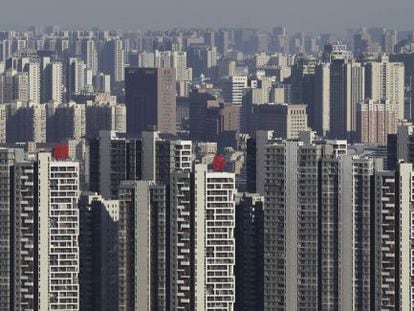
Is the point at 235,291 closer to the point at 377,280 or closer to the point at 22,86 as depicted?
the point at 377,280

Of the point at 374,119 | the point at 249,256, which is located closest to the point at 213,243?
the point at 249,256

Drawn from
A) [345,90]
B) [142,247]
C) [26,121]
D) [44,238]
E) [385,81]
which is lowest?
[142,247]

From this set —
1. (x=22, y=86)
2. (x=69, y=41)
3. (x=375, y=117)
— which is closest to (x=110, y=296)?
(x=375, y=117)

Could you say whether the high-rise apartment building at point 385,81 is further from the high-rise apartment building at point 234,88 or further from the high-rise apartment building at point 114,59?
the high-rise apartment building at point 114,59

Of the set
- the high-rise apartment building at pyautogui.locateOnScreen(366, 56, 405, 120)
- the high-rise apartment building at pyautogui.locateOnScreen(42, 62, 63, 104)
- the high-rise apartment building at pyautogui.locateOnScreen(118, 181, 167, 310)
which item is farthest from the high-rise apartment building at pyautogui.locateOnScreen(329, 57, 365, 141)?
the high-rise apartment building at pyautogui.locateOnScreen(118, 181, 167, 310)

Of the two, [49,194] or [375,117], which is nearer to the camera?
[49,194]

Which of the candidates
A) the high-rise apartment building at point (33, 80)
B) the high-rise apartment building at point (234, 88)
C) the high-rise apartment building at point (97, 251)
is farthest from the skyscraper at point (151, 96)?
the high-rise apartment building at point (97, 251)

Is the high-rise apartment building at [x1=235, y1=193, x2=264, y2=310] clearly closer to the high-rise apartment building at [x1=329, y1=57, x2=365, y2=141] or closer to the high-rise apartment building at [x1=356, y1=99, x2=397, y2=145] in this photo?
the high-rise apartment building at [x1=356, y1=99, x2=397, y2=145]

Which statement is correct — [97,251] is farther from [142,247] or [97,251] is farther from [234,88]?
[234,88]
